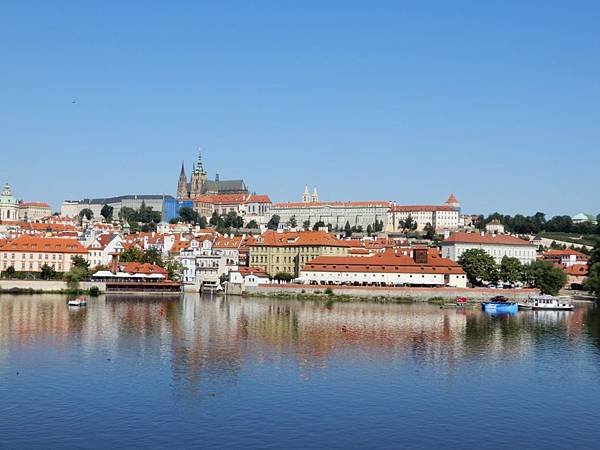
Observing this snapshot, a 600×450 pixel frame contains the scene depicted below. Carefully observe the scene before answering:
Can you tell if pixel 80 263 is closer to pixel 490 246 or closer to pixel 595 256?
pixel 490 246

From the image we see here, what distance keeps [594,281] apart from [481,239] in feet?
60.9

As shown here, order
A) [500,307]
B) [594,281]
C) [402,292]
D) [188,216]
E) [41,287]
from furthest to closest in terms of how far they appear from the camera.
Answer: [188,216] < [594,281] < [402,292] < [41,287] < [500,307]

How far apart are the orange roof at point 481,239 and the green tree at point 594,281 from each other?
15.5 meters

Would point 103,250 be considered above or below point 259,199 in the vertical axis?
below

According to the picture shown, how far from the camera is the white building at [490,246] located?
79.6 meters

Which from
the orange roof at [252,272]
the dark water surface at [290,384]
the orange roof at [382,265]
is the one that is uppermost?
the orange roof at [382,265]

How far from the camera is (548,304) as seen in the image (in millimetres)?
56906

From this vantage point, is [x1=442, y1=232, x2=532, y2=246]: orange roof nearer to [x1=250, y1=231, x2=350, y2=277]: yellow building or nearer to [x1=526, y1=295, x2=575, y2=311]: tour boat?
[x1=250, y1=231, x2=350, y2=277]: yellow building

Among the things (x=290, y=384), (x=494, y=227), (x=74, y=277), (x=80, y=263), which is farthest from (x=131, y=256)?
(x=494, y=227)

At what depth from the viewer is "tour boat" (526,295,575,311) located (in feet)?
184

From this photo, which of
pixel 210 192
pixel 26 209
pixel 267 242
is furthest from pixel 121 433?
pixel 210 192

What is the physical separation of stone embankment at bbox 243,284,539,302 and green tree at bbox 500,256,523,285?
3614 mm

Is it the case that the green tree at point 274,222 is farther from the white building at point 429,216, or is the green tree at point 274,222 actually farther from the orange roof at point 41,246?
the orange roof at point 41,246

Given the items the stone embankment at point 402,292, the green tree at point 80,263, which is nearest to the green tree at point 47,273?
the green tree at point 80,263
